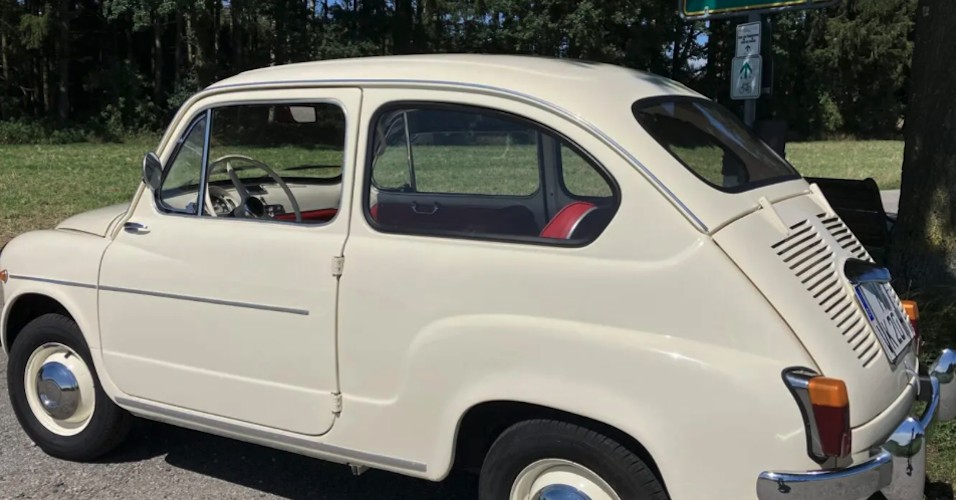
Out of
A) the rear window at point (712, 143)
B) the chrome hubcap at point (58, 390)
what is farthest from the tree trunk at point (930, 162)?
the chrome hubcap at point (58, 390)

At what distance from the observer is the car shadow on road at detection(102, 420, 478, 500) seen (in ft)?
12.9

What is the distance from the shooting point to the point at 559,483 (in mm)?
2848

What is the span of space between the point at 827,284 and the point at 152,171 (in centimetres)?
276

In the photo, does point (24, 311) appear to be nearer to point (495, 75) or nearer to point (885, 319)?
point (495, 75)

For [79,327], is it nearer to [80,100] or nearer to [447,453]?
[447,453]

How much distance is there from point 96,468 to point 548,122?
114 inches

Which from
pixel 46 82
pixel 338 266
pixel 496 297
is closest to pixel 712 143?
pixel 496 297

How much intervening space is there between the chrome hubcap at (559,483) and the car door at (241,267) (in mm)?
795

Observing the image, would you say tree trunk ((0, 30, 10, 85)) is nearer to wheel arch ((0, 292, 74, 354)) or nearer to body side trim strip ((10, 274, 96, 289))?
wheel arch ((0, 292, 74, 354))

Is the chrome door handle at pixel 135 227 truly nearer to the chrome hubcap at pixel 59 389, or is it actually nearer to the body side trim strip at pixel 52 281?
the body side trim strip at pixel 52 281

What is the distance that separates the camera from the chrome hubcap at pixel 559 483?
2791 mm

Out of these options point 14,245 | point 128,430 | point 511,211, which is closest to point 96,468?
point 128,430

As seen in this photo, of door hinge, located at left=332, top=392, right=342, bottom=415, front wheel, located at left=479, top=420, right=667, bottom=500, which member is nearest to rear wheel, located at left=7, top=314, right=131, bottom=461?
door hinge, located at left=332, top=392, right=342, bottom=415

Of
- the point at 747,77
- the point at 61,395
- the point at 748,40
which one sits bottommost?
the point at 61,395
